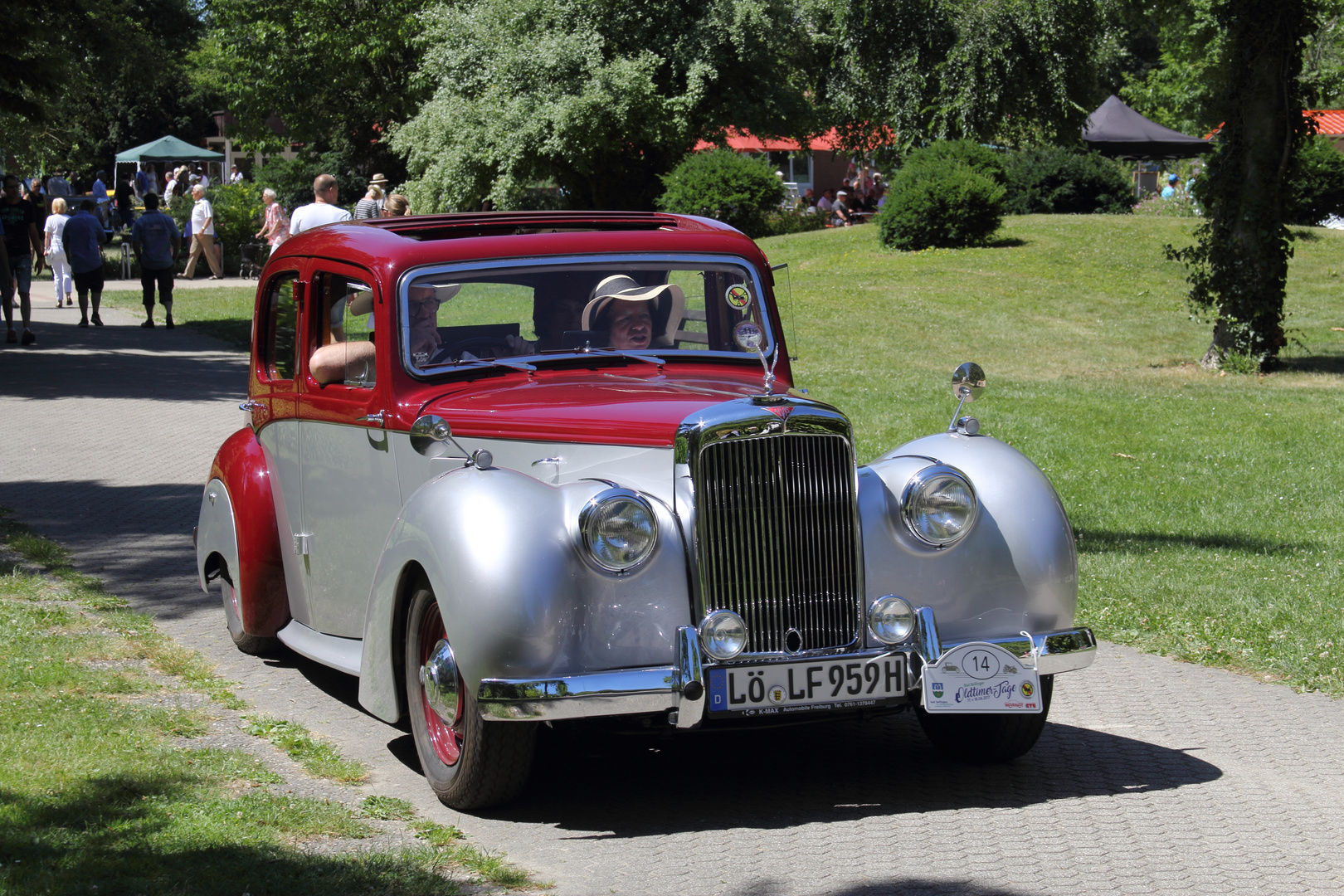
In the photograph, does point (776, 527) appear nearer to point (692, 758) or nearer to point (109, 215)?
point (692, 758)

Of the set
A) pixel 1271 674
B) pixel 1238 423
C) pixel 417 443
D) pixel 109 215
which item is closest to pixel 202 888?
pixel 417 443

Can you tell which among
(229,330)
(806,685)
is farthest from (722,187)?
(806,685)

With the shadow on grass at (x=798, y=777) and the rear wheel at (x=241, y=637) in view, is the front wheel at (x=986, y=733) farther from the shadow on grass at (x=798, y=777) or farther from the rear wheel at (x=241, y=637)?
the rear wheel at (x=241, y=637)

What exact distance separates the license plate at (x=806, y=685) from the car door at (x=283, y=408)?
2.40m

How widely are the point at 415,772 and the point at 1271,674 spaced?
3.92 metres

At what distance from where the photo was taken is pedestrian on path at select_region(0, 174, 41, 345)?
18.4 metres

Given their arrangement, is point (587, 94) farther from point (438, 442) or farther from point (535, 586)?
point (535, 586)

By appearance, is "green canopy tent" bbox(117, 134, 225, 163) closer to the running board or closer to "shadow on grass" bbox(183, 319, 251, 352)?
"shadow on grass" bbox(183, 319, 251, 352)

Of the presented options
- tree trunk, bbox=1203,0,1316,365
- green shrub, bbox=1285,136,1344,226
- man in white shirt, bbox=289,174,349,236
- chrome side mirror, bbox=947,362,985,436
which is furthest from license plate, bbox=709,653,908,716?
green shrub, bbox=1285,136,1344,226

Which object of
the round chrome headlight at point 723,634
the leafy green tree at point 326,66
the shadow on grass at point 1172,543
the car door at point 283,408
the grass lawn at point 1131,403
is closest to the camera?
the round chrome headlight at point 723,634

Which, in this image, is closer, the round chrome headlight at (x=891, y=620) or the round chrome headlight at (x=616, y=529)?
the round chrome headlight at (x=616, y=529)

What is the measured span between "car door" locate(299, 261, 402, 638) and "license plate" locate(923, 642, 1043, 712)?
2.05 m

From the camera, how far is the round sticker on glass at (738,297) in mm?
5742

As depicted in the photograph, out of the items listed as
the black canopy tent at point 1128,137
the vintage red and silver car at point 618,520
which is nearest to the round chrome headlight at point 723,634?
the vintage red and silver car at point 618,520
